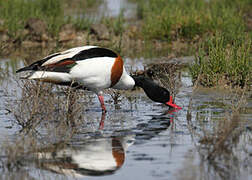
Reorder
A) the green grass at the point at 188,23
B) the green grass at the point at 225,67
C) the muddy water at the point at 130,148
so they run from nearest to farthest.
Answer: the muddy water at the point at 130,148 < the green grass at the point at 225,67 < the green grass at the point at 188,23

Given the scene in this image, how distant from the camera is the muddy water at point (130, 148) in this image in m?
4.97

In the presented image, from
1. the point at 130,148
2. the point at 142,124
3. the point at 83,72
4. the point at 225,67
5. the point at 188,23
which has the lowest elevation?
the point at 142,124

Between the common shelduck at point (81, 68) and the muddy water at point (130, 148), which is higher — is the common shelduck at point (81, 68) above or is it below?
above

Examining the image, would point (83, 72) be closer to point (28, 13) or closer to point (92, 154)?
point (92, 154)

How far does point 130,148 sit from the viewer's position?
19.0 ft

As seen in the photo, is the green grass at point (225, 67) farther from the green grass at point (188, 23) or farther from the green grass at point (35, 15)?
the green grass at point (35, 15)

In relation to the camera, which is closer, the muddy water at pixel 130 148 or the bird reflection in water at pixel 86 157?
the muddy water at pixel 130 148

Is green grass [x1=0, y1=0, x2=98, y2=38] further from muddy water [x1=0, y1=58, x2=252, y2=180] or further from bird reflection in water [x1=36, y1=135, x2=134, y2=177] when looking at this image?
bird reflection in water [x1=36, y1=135, x2=134, y2=177]

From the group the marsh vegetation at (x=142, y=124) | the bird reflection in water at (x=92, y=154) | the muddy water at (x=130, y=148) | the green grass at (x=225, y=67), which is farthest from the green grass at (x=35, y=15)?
the bird reflection in water at (x=92, y=154)

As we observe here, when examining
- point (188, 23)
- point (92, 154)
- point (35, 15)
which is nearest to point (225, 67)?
point (92, 154)

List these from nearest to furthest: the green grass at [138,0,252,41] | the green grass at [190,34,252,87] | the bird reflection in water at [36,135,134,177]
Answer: the bird reflection in water at [36,135,134,177], the green grass at [190,34,252,87], the green grass at [138,0,252,41]

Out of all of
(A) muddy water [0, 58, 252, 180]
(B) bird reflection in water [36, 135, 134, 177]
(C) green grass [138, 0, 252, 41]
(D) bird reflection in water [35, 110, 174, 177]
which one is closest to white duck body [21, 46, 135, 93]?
(A) muddy water [0, 58, 252, 180]

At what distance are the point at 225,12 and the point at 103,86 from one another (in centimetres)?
749

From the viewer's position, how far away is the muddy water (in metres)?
4.97
